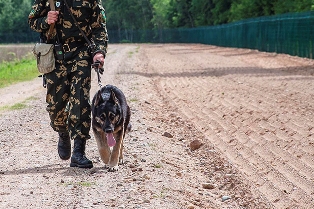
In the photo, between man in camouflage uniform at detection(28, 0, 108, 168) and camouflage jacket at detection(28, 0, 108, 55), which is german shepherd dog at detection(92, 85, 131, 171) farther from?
camouflage jacket at detection(28, 0, 108, 55)

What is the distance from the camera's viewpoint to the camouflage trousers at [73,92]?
296 inches

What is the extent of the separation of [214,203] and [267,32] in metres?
34.6

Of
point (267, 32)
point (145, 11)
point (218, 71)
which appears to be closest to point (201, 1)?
point (145, 11)

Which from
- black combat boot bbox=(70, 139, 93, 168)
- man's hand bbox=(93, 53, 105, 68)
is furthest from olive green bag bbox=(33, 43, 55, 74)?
black combat boot bbox=(70, 139, 93, 168)

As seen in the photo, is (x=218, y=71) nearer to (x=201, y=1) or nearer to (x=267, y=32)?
(x=267, y=32)

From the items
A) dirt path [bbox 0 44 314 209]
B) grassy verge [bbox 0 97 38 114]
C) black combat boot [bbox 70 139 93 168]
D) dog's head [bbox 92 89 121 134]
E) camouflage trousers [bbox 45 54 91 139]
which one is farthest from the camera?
grassy verge [bbox 0 97 38 114]

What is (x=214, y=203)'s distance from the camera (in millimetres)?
6828

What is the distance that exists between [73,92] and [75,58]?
346 mm

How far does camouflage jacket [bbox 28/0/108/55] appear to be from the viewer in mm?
7430

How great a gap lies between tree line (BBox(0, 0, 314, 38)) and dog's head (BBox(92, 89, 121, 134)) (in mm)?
49534

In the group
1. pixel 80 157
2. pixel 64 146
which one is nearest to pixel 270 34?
pixel 64 146

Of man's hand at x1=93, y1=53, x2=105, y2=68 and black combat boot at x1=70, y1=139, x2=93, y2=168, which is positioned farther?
black combat boot at x1=70, y1=139, x2=93, y2=168

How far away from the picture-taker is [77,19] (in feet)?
24.5

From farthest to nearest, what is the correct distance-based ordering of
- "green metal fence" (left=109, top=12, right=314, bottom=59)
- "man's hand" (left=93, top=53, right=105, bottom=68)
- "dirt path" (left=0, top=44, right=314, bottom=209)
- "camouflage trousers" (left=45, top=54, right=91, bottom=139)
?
"green metal fence" (left=109, top=12, right=314, bottom=59)
"camouflage trousers" (left=45, top=54, right=91, bottom=139)
"man's hand" (left=93, top=53, right=105, bottom=68)
"dirt path" (left=0, top=44, right=314, bottom=209)
